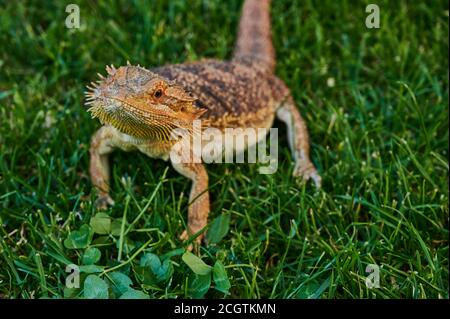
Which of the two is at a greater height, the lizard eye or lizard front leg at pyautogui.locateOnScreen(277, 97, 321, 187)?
the lizard eye

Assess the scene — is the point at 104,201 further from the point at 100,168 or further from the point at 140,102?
the point at 140,102

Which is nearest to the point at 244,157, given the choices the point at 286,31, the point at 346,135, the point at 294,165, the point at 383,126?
the point at 294,165

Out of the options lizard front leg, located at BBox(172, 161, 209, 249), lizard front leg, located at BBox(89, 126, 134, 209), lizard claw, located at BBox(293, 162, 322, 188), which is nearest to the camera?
lizard front leg, located at BBox(172, 161, 209, 249)

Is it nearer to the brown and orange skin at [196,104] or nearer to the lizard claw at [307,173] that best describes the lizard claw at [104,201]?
the brown and orange skin at [196,104]

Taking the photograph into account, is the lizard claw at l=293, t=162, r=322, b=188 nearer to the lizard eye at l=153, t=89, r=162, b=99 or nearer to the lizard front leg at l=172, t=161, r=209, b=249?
the lizard front leg at l=172, t=161, r=209, b=249

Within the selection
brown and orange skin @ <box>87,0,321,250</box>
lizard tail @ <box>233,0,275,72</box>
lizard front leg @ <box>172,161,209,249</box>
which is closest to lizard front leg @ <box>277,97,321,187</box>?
brown and orange skin @ <box>87,0,321,250</box>

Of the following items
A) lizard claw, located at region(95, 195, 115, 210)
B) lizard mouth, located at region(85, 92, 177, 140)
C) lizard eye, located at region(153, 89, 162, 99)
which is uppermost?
lizard eye, located at region(153, 89, 162, 99)
